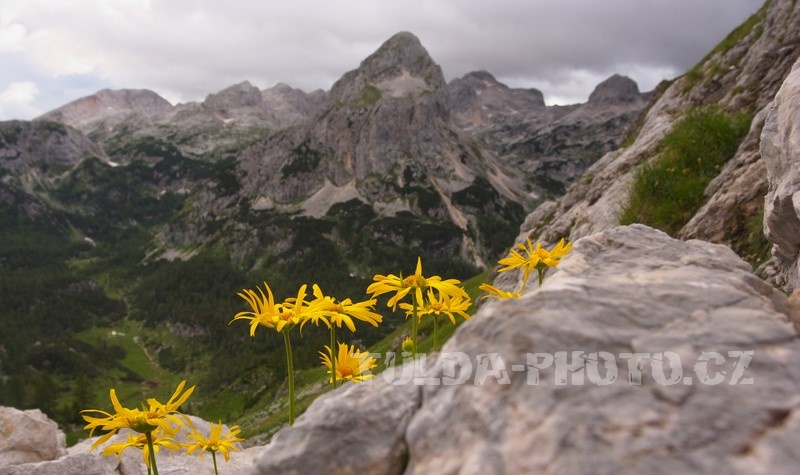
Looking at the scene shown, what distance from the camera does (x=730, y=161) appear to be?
13.5 metres

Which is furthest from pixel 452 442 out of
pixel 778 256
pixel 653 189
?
pixel 653 189

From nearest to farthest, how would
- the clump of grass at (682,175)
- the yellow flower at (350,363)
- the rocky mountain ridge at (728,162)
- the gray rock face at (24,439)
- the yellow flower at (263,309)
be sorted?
the yellow flower at (263,309), the yellow flower at (350,363), the rocky mountain ridge at (728,162), the clump of grass at (682,175), the gray rock face at (24,439)

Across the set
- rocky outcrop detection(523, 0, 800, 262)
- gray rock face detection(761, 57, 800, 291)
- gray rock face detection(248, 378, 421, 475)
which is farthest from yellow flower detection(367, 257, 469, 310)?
rocky outcrop detection(523, 0, 800, 262)

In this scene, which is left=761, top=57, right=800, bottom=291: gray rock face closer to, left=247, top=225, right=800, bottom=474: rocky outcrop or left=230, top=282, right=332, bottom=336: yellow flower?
left=247, top=225, right=800, bottom=474: rocky outcrop

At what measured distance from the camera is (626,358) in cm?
252

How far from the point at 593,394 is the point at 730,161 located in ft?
46.5

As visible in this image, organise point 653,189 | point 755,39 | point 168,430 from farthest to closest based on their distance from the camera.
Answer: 1. point 755,39
2. point 653,189
3. point 168,430

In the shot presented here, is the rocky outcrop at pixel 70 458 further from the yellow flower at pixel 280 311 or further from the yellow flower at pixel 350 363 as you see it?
the yellow flower at pixel 280 311

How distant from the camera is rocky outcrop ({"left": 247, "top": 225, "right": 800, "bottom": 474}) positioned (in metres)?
2.08

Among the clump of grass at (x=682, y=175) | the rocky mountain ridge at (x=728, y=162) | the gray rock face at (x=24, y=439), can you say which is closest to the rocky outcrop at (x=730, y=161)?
the rocky mountain ridge at (x=728, y=162)

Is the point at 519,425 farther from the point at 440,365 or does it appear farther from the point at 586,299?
the point at 586,299

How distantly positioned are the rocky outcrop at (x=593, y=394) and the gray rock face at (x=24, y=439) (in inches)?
693

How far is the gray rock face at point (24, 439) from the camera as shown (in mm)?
15227

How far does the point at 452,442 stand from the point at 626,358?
101 cm
